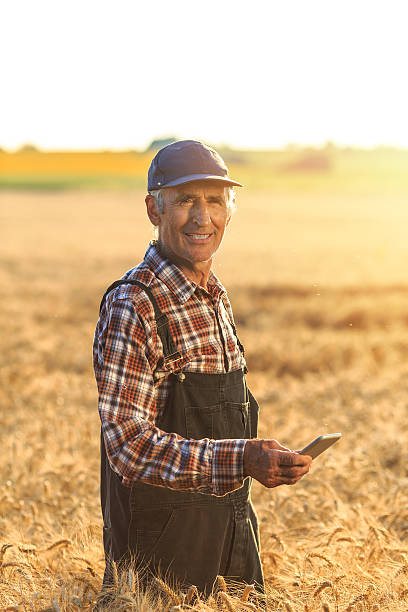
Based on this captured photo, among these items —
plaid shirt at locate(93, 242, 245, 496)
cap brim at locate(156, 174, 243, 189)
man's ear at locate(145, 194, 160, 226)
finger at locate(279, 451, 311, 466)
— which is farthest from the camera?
man's ear at locate(145, 194, 160, 226)

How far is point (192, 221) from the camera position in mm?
3246

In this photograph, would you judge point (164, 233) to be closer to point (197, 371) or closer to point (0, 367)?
point (197, 371)

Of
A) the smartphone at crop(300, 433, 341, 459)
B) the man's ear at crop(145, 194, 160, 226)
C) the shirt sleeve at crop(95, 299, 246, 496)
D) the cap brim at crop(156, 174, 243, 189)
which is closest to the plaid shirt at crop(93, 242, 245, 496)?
the shirt sleeve at crop(95, 299, 246, 496)

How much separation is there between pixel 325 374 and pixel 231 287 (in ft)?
24.6

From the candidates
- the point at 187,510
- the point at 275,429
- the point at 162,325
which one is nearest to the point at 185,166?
the point at 162,325

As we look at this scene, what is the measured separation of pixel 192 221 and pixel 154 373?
2.04ft

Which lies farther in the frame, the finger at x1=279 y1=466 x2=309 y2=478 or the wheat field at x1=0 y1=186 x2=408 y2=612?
the wheat field at x1=0 y1=186 x2=408 y2=612

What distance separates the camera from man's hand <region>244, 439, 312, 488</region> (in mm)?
2816

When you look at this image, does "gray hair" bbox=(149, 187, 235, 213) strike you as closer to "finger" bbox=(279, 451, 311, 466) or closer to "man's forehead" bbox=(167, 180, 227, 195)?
"man's forehead" bbox=(167, 180, 227, 195)

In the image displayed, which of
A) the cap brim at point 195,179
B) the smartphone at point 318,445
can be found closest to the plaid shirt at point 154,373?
the smartphone at point 318,445

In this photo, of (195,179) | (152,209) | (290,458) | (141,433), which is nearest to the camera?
(290,458)

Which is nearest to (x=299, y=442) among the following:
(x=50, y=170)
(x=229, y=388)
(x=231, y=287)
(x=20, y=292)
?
(x=229, y=388)

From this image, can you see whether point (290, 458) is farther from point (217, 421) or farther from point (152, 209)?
point (152, 209)

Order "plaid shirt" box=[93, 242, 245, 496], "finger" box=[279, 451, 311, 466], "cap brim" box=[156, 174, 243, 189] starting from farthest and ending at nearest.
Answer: "cap brim" box=[156, 174, 243, 189] → "plaid shirt" box=[93, 242, 245, 496] → "finger" box=[279, 451, 311, 466]
